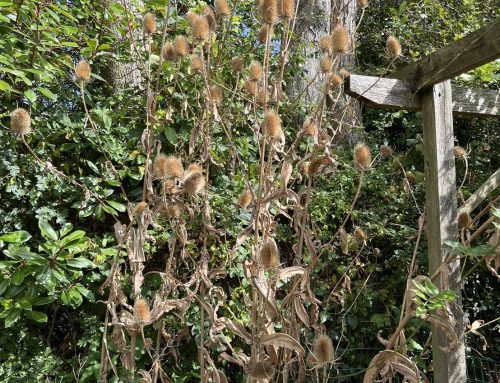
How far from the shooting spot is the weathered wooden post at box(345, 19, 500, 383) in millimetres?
2322

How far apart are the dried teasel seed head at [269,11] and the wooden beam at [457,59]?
45.1 inches

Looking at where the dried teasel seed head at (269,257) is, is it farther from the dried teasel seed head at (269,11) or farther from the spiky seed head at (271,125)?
the dried teasel seed head at (269,11)

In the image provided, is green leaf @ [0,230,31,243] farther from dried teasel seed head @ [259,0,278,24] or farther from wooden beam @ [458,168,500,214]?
wooden beam @ [458,168,500,214]

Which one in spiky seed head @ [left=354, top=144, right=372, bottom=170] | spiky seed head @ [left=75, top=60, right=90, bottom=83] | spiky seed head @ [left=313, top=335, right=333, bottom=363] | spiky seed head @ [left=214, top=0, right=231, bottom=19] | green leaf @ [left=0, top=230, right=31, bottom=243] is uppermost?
spiky seed head @ [left=214, top=0, right=231, bottom=19]

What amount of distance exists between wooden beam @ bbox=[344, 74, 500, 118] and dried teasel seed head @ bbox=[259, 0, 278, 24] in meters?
0.84

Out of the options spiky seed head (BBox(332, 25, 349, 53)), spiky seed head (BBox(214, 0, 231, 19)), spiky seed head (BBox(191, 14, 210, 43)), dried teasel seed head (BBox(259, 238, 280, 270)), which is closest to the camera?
dried teasel seed head (BBox(259, 238, 280, 270))

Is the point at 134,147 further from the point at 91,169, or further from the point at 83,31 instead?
the point at 83,31

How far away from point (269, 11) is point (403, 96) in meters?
1.37

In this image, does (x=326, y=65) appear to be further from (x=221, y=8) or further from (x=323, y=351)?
(x=323, y=351)

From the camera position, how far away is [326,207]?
3.45 m

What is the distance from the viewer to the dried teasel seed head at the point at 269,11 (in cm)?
146

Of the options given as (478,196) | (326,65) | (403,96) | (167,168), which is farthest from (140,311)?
(403,96)

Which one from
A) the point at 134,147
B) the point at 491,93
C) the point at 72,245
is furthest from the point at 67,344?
the point at 491,93

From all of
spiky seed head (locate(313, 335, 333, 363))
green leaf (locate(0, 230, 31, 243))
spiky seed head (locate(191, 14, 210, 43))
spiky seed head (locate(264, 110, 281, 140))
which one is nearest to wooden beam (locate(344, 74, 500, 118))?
spiky seed head (locate(191, 14, 210, 43))
